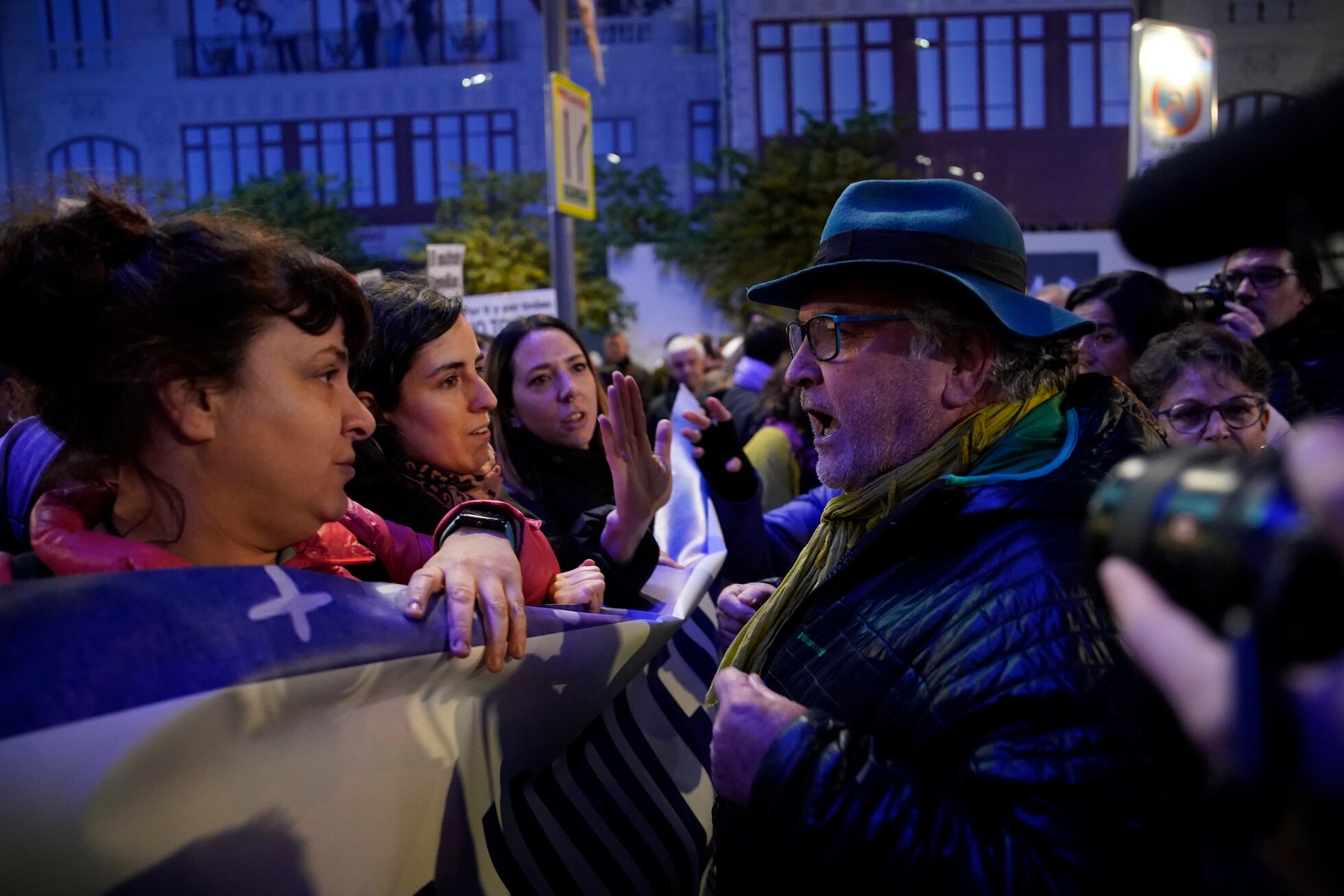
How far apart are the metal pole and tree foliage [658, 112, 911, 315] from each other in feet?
52.5

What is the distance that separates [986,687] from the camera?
158cm

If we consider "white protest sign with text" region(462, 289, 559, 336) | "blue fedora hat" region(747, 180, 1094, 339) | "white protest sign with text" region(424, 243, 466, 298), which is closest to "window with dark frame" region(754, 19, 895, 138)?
"white protest sign with text" region(424, 243, 466, 298)

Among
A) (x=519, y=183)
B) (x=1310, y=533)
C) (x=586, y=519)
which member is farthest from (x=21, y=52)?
(x=1310, y=533)

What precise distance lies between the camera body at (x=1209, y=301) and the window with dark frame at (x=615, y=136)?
116ft

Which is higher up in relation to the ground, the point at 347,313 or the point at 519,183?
the point at 519,183

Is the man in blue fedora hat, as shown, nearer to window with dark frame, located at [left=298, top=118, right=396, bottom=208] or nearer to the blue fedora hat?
the blue fedora hat

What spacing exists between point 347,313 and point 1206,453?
1.46m

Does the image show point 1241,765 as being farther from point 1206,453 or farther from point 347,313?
point 347,313

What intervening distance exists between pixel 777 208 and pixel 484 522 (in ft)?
81.1

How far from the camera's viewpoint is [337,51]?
39.6 m

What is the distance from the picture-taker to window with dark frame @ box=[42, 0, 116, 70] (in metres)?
37.9

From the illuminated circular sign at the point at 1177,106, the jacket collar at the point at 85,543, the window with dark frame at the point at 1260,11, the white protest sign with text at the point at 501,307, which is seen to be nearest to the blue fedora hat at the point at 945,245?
the jacket collar at the point at 85,543

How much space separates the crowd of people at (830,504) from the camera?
1488 millimetres

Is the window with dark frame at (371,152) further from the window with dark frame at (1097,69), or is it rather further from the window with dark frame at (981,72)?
the window with dark frame at (1097,69)
